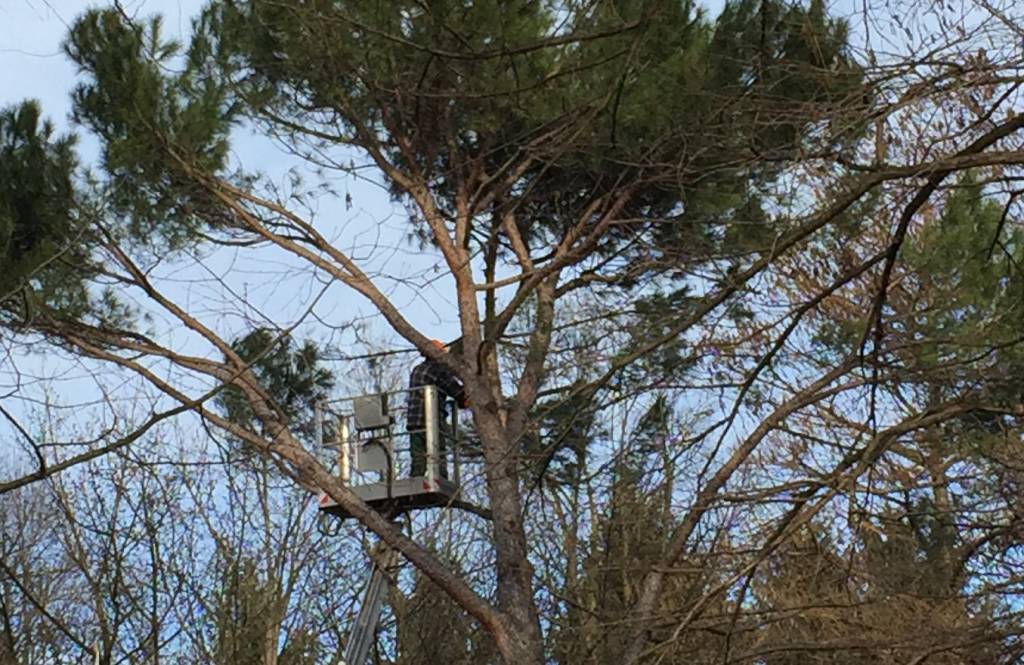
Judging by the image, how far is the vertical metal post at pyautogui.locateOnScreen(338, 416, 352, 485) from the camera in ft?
28.0

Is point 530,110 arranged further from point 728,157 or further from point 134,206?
point 134,206

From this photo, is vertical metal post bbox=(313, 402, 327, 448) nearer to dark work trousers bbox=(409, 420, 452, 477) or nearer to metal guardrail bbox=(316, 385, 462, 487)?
metal guardrail bbox=(316, 385, 462, 487)

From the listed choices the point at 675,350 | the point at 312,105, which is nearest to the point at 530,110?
the point at 675,350

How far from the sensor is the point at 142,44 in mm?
7527

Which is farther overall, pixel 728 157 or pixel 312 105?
pixel 312 105

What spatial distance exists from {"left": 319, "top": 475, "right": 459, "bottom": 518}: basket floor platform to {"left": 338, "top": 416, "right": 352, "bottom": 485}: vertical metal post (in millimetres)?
104

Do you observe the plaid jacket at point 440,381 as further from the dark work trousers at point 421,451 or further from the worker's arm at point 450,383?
the dark work trousers at point 421,451

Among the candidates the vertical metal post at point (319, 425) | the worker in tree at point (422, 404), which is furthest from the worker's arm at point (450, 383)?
the vertical metal post at point (319, 425)

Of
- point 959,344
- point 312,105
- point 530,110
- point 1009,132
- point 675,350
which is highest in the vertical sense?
point 312,105

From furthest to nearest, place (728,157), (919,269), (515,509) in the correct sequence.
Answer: (515,509), (919,269), (728,157)

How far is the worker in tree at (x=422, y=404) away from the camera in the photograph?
327 inches

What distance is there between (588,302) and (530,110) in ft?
8.04

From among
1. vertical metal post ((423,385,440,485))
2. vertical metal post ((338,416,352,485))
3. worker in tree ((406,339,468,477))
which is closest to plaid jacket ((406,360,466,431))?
worker in tree ((406,339,468,477))

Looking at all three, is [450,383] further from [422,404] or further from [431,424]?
[431,424]
